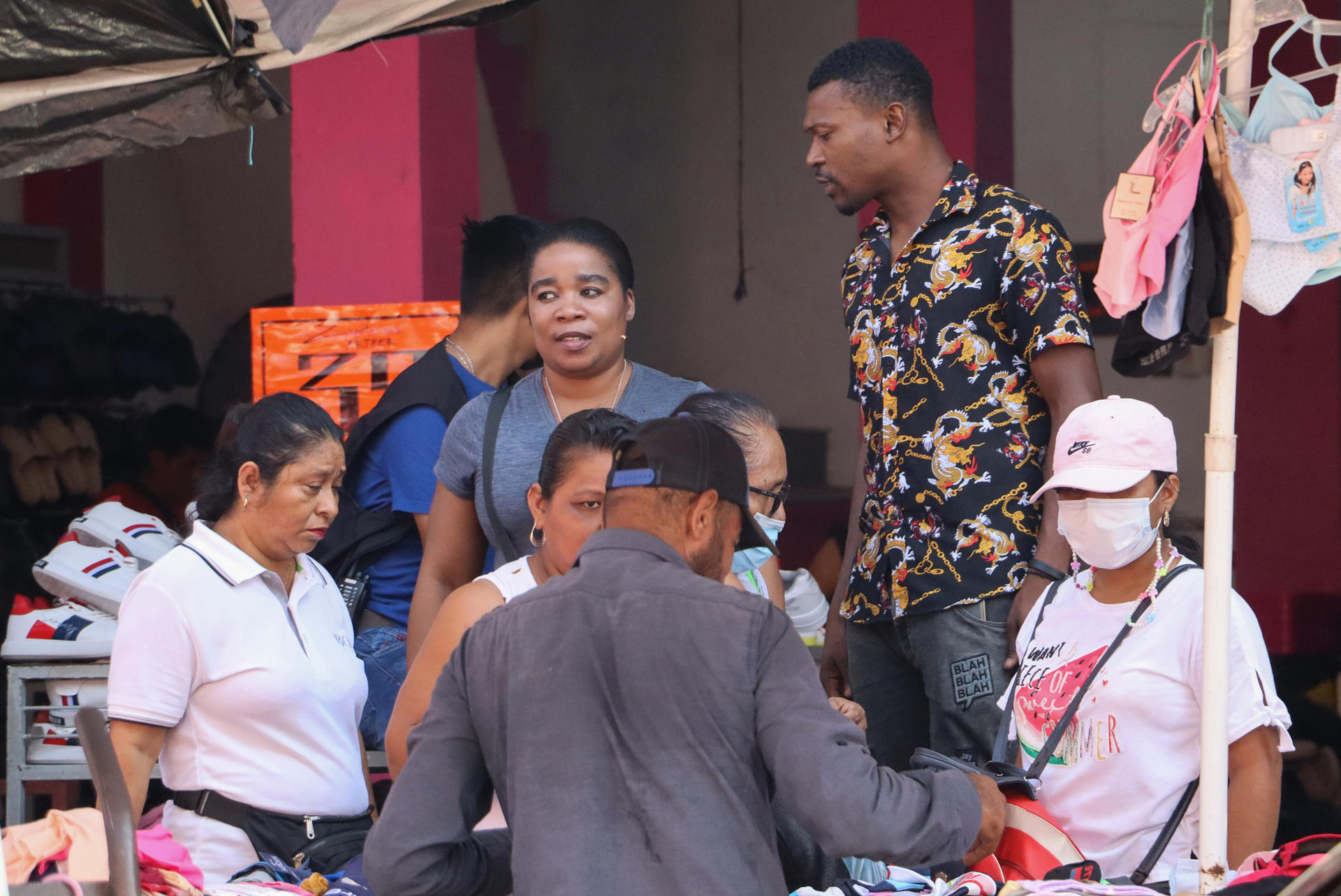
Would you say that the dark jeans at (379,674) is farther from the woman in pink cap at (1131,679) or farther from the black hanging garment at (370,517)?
the woman in pink cap at (1131,679)

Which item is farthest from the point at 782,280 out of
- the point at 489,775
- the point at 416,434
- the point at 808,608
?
the point at 489,775

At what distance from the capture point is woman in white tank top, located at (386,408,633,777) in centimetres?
232

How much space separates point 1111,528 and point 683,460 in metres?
0.94

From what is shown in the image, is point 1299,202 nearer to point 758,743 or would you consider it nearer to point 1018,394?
point 1018,394

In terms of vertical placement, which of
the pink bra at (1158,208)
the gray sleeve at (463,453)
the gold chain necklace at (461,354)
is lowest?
the gray sleeve at (463,453)

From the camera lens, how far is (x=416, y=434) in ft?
11.1

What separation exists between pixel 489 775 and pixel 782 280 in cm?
380

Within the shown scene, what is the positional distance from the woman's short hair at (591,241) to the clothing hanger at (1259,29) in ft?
4.02

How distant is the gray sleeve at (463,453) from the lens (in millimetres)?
2941

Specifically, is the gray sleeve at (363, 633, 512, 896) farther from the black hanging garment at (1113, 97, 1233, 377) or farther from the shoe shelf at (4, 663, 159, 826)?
the shoe shelf at (4, 663, 159, 826)

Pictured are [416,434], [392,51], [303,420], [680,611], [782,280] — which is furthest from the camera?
[782,280]

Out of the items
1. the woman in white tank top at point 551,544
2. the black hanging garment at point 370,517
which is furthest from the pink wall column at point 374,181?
the woman in white tank top at point 551,544

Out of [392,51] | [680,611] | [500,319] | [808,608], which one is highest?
[392,51]

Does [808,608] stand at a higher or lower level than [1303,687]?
higher
